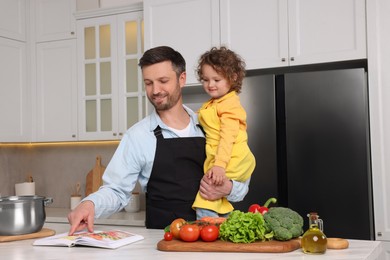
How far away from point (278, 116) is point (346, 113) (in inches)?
16.0

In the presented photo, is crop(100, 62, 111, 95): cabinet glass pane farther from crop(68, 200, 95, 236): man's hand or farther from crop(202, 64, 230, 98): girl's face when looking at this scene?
crop(68, 200, 95, 236): man's hand

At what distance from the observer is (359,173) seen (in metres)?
3.10

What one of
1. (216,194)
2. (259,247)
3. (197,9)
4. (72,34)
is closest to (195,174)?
(216,194)

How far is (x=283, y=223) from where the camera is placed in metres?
1.75

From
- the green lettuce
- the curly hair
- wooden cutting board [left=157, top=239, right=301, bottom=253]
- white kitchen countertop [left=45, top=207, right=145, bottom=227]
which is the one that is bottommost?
white kitchen countertop [left=45, top=207, right=145, bottom=227]

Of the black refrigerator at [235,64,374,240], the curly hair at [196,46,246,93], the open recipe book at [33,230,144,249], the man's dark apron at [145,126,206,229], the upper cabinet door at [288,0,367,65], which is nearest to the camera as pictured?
the open recipe book at [33,230,144,249]

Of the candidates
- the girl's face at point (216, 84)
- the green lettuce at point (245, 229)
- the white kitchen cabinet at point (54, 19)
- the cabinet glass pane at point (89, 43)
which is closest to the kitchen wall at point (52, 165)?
the cabinet glass pane at point (89, 43)

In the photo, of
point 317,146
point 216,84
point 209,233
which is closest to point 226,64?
point 216,84

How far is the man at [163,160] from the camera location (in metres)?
2.32

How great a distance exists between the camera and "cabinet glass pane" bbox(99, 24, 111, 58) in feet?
14.5

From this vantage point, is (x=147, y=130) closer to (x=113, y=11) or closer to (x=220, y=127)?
(x=220, y=127)

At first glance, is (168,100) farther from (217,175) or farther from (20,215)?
(20,215)

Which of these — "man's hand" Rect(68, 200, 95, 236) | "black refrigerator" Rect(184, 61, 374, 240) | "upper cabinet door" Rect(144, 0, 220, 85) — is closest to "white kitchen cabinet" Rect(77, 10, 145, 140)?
"upper cabinet door" Rect(144, 0, 220, 85)

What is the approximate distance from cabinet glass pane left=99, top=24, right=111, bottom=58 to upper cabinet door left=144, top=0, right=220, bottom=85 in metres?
0.57
